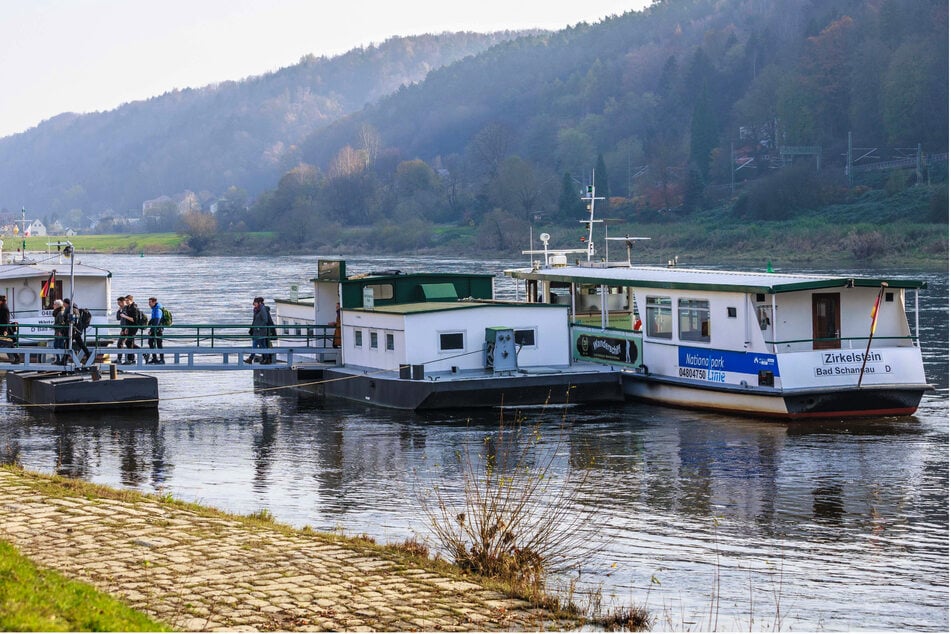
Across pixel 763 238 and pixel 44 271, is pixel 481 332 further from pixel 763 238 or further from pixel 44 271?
pixel 763 238

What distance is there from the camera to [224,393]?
40.3m

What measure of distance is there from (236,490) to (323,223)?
171620mm

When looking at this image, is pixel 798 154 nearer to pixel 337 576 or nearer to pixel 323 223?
pixel 323 223

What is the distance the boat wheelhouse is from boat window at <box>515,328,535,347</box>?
2.96m

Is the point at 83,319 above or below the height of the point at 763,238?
below

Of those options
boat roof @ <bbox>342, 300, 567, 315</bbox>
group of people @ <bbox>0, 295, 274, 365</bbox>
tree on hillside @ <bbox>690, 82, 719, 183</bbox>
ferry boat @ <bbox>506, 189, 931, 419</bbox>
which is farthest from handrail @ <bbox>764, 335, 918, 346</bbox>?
tree on hillside @ <bbox>690, 82, 719, 183</bbox>

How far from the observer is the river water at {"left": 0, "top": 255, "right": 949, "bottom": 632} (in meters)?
15.8

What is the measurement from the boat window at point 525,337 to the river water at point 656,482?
2673 millimetres

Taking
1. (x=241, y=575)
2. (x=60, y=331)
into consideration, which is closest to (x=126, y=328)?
(x=60, y=331)

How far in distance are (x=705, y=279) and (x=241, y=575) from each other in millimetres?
21416

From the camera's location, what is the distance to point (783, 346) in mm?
30344

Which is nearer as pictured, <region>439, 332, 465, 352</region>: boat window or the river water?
the river water

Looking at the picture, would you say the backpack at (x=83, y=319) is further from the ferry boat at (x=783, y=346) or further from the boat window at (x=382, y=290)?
the ferry boat at (x=783, y=346)

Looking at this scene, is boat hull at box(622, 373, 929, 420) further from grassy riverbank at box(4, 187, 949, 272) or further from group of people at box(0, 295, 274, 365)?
grassy riverbank at box(4, 187, 949, 272)
